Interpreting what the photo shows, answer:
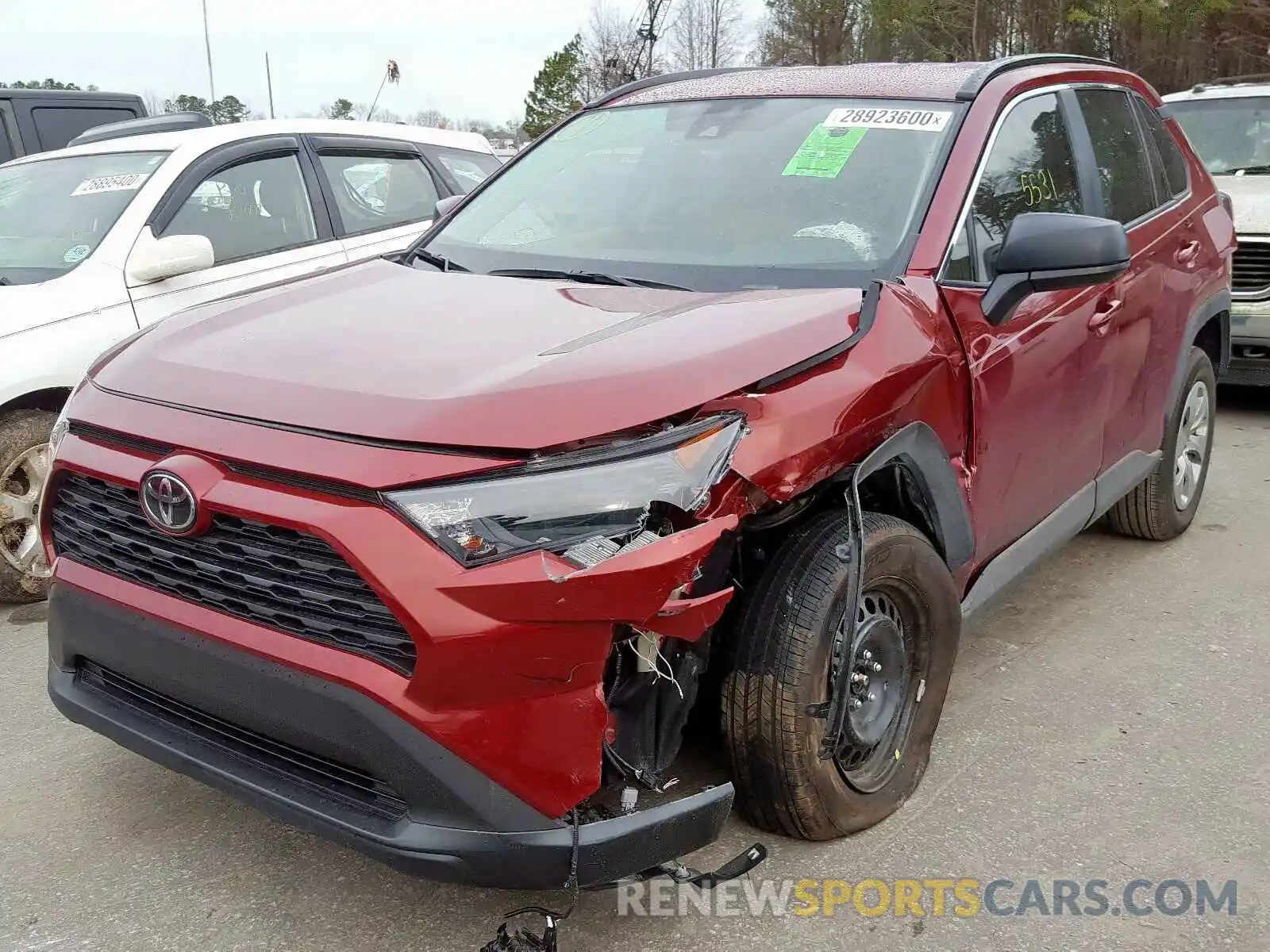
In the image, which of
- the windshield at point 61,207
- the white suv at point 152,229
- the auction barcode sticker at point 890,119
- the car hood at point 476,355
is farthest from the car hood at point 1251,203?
the windshield at point 61,207

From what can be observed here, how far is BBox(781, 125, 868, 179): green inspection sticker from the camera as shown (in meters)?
3.07

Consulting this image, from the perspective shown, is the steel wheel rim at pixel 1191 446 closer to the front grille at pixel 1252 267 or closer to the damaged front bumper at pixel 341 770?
the front grille at pixel 1252 267

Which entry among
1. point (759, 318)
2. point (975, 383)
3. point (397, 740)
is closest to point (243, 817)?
point (397, 740)

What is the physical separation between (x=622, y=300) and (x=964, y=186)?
1.01 metres

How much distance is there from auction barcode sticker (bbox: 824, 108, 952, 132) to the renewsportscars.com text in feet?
6.42

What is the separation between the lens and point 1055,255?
273 centimetres

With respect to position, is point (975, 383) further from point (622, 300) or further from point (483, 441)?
point (483, 441)

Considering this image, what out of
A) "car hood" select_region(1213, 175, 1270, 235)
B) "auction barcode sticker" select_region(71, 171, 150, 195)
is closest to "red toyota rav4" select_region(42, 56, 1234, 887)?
"auction barcode sticker" select_region(71, 171, 150, 195)

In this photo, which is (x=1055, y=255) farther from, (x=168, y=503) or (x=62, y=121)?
(x=62, y=121)

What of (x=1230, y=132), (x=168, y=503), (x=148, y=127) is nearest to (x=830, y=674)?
(x=168, y=503)

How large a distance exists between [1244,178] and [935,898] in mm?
6780

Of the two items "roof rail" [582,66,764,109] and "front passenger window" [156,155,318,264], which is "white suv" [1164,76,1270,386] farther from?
"front passenger window" [156,155,318,264]

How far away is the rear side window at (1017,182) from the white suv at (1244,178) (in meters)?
3.23

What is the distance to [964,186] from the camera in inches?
115
